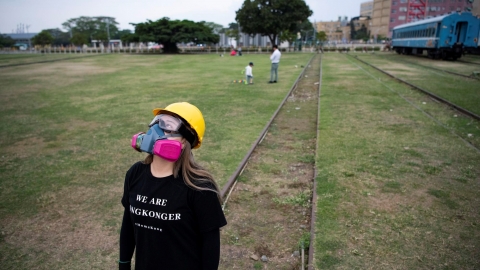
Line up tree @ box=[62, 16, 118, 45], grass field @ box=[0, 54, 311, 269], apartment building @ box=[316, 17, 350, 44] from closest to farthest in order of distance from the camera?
grass field @ box=[0, 54, 311, 269] → tree @ box=[62, 16, 118, 45] → apartment building @ box=[316, 17, 350, 44]

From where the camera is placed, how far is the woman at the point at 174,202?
5.85ft

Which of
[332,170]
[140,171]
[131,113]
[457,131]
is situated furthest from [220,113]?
[140,171]

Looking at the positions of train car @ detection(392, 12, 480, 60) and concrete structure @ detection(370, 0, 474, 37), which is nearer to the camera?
train car @ detection(392, 12, 480, 60)

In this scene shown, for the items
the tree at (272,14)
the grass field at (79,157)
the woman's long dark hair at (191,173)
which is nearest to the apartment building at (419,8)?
the tree at (272,14)

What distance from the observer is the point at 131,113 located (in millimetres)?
10047

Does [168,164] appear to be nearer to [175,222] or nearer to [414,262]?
[175,222]

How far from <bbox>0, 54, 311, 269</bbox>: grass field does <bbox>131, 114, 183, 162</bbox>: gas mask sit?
2031 mm

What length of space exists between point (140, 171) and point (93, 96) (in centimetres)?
1267

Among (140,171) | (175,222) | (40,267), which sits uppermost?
(140,171)

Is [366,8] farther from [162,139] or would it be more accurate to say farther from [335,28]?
[162,139]

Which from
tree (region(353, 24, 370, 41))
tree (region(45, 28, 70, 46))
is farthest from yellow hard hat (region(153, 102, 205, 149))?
tree (region(353, 24, 370, 41))

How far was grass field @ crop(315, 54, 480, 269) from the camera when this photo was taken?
3.36m

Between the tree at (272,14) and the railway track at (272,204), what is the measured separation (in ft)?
152

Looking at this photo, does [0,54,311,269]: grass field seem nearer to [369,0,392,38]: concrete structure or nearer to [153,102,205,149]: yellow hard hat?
[153,102,205,149]: yellow hard hat
